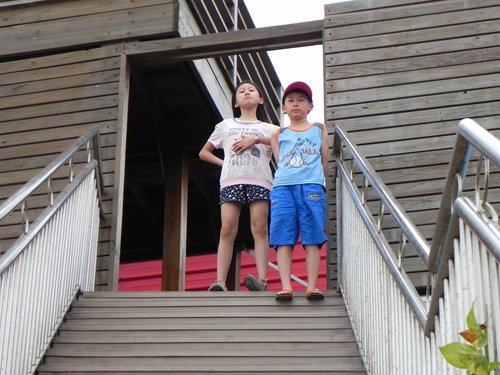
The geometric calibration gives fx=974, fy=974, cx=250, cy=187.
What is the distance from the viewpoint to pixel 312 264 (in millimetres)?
5969

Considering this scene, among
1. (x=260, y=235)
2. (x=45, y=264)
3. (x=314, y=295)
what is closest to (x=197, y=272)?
(x=260, y=235)

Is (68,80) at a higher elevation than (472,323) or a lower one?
higher

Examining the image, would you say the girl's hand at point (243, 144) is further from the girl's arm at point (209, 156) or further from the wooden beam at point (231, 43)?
the wooden beam at point (231, 43)

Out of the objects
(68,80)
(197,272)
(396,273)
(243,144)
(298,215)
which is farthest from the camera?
(197,272)

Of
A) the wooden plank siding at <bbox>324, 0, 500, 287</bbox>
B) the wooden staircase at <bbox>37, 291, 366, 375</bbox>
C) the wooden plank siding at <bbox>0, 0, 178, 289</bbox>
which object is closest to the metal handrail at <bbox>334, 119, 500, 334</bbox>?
the wooden staircase at <bbox>37, 291, 366, 375</bbox>

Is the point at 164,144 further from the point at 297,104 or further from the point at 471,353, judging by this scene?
the point at 471,353

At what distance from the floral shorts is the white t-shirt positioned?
30 mm

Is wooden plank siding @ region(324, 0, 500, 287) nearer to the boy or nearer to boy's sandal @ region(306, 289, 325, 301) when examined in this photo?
the boy

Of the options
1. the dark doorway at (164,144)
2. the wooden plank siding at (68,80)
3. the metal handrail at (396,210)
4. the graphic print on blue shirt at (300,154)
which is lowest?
the metal handrail at (396,210)

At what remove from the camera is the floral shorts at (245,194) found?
6566 millimetres

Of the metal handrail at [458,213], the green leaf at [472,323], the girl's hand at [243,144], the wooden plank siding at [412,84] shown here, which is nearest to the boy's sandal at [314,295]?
the wooden plank siding at [412,84]

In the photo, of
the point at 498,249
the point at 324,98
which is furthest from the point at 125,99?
the point at 498,249

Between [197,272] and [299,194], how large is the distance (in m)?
7.26

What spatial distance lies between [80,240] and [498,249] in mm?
4108
